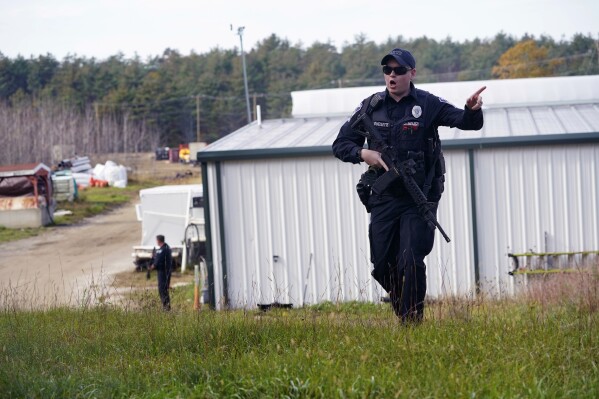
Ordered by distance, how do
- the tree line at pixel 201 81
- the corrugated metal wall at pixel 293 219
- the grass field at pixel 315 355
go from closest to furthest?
1. the grass field at pixel 315 355
2. the corrugated metal wall at pixel 293 219
3. the tree line at pixel 201 81

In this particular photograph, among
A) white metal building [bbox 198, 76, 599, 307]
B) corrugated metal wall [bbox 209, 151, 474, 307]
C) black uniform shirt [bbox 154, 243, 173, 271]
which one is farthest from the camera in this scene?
black uniform shirt [bbox 154, 243, 173, 271]

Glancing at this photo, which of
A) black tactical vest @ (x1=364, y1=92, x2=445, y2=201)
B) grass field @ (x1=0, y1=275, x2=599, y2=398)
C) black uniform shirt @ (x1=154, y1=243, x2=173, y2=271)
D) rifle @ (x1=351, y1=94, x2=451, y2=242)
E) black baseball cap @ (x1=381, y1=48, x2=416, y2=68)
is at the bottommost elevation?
black uniform shirt @ (x1=154, y1=243, x2=173, y2=271)

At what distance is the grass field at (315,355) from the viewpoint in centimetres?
416

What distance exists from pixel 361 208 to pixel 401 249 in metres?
10.3

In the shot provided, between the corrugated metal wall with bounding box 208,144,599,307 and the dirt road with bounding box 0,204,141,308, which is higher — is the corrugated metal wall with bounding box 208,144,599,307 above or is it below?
above

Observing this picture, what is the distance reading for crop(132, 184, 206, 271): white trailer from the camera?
23781 mm

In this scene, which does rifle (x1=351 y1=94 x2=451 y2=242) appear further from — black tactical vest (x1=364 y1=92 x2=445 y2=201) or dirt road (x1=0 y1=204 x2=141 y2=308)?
dirt road (x1=0 y1=204 x2=141 y2=308)

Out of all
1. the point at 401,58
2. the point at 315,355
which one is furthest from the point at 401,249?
the point at 315,355

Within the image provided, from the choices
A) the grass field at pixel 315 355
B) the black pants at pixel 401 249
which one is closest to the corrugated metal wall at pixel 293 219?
the grass field at pixel 315 355

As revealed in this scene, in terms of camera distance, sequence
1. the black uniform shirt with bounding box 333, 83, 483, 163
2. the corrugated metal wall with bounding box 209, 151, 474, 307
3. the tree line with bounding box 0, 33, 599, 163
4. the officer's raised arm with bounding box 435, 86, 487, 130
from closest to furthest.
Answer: the officer's raised arm with bounding box 435, 86, 487, 130
the black uniform shirt with bounding box 333, 83, 483, 163
the corrugated metal wall with bounding box 209, 151, 474, 307
the tree line with bounding box 0, 33, 599, 163

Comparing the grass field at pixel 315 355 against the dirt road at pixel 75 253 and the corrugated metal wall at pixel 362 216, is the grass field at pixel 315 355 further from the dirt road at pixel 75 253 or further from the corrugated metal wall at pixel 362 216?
the dirt road at pixel 75 253

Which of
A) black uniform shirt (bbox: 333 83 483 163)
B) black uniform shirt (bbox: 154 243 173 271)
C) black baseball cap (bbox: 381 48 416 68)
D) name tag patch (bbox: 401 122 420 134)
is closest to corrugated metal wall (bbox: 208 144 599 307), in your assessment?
black uniform shirt (bbox: 154 243 173 271)

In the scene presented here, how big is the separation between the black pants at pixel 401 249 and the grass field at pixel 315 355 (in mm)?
144

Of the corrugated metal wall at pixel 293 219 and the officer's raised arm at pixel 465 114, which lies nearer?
the officer's raised arm at pixel 465 114
